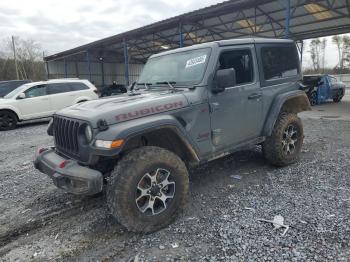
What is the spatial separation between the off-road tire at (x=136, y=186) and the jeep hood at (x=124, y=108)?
398 millimetres

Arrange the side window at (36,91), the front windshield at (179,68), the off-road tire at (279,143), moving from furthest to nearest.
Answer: the side window at (36,91) < the off-road tire at (279,143) < the front windshield at (179,68)

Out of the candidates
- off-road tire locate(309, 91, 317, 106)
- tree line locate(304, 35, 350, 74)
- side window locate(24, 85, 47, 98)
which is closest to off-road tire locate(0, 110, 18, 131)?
side window locate(24, 85, 47, 98)

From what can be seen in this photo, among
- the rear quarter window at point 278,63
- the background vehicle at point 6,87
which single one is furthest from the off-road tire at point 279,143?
the background vehicle at point 6,87

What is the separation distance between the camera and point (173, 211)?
334cm

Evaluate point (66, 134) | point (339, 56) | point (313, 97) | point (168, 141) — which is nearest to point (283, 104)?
point (168, 141)

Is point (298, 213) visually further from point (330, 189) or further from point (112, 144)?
point (112, 144)

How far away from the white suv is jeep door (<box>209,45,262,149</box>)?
30.2 ft

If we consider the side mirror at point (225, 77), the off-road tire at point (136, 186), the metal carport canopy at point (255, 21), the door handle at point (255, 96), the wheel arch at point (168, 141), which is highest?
the metal carport canopy at point (255, 21)

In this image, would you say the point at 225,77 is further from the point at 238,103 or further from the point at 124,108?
the point at 124,108

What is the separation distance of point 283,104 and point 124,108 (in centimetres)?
297

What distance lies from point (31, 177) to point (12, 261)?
2588mm

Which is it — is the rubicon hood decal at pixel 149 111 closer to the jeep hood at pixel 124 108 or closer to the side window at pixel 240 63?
the jeep hood at pixel 124 108

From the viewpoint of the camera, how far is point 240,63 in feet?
13.8

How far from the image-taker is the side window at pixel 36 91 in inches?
445
